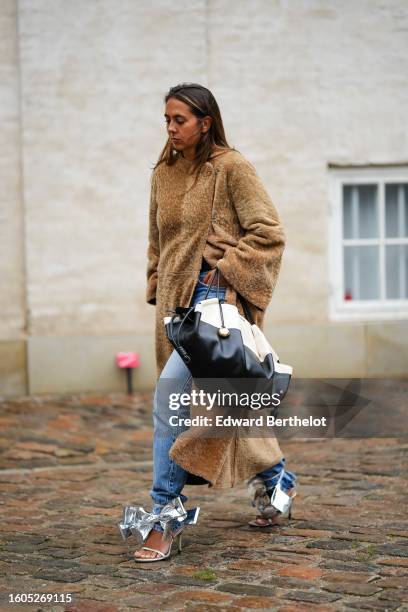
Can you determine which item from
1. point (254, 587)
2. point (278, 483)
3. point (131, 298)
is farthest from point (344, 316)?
point (254, 587)

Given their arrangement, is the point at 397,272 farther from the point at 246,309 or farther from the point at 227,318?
the point at 227,318

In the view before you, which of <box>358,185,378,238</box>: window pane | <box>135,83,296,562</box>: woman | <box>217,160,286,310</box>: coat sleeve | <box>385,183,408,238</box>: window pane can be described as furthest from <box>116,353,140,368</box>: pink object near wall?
<box>217,160,286,310</box>: coat sleeve

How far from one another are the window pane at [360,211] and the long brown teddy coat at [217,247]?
5.69 m

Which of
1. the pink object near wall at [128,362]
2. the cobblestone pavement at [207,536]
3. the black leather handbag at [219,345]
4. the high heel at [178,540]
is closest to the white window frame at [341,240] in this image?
the pink object near wall at [128,362]

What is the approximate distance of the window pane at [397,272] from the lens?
10242 mm

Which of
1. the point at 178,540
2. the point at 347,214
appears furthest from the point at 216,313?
the point at 347,214

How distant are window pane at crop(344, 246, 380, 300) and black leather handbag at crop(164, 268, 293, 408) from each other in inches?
235

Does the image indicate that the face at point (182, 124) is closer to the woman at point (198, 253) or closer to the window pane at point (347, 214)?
the woman at point (198, 253)

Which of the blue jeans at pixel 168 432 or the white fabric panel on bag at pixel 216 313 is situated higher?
the white fabric panel on bag at pixel 216 313

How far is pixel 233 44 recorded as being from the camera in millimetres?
9477

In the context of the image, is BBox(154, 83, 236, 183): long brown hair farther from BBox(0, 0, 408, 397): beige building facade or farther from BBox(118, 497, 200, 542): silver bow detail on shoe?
BBox(0, 0, 408, 397): beige building facade

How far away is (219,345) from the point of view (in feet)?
13.3

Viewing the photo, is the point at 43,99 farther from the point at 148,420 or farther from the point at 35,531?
the point at 35,531

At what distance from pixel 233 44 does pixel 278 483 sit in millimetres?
5560
